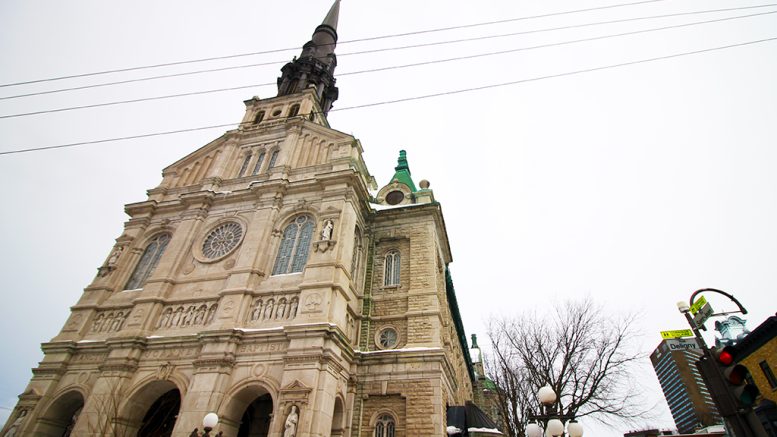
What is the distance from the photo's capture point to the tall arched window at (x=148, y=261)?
64.3ft

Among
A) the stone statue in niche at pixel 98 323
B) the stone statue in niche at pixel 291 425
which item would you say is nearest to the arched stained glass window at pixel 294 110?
the stone statue in niche at pixel 98 323

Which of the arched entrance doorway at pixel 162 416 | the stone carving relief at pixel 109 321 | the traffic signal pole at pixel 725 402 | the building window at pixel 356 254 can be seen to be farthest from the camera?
the building window at pixel 356 254

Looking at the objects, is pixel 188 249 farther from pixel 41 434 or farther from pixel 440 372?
pixel 440 372

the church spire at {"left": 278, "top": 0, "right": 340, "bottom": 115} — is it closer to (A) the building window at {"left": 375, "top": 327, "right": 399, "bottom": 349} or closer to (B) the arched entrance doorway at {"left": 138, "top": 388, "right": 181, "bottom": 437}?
(A) the building window at {"left": 375, "top": 327, "right": 399, "bottom": 349}

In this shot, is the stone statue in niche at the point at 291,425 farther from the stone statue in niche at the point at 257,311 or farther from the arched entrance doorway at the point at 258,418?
the stone statue in niche at the point at 257,311

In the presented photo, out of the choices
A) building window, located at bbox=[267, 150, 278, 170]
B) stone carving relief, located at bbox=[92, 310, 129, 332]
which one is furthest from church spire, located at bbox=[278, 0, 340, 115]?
stone carving relief, located at bbox=[92, 310, 129, 332]

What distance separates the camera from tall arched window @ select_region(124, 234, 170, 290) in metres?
19.6

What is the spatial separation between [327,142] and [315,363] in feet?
42.0

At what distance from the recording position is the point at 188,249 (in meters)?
19.6

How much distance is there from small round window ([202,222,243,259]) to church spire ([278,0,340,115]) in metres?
12.0

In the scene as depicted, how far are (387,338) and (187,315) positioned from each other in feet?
28.2

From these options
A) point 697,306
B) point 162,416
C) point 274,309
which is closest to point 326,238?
point 274,309

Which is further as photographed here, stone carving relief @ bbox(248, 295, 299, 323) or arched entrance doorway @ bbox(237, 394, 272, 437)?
arched entrance doorway @ bbox(237, 394, 272, 437)

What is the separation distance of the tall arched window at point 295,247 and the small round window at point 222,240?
8.13 ft
